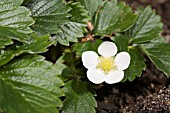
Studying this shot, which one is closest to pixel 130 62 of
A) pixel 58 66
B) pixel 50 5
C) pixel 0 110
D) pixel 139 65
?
pixel 139 65

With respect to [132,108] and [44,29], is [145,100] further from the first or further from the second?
[44,29]

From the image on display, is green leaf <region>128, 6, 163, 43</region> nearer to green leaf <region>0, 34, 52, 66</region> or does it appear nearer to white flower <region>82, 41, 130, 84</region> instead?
white flower <region>82, 41, 130, 84</region>

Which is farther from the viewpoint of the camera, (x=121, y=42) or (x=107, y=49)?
(x=121, y=42)

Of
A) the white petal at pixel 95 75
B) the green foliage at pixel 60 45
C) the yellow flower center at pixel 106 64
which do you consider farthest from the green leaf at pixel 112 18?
the white petal at pixel 95 75

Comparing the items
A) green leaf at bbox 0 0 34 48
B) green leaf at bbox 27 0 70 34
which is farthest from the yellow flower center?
green leaf at bbox 0 0 34 48

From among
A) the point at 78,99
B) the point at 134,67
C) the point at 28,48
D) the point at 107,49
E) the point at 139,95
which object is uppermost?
the point at 28,48

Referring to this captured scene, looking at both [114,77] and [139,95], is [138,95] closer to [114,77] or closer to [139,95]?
[139,95]

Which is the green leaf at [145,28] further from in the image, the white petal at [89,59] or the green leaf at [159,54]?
the white petal at [89,59]

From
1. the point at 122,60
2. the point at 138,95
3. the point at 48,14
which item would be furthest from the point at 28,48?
the point at 138,95
